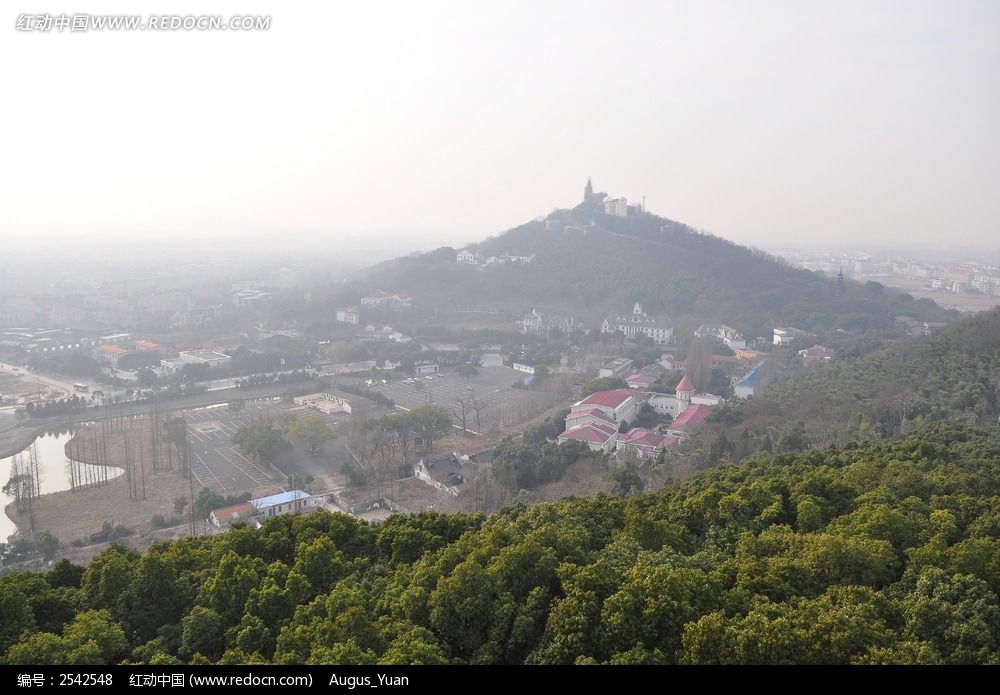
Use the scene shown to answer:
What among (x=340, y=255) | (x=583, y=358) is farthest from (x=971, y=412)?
(x=340, y=255)

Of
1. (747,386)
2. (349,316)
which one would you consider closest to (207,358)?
(349,316)

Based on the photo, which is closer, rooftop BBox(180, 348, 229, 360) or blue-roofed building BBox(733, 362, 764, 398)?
blue-roofed building BBox(733, 362, 764, 398)

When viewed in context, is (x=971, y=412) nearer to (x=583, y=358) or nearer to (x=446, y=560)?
(x=446, y=560)

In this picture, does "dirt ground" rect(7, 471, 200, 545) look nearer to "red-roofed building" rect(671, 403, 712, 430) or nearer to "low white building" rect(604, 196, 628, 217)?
"red-roofed building" rect(671, 403, 712, 430)

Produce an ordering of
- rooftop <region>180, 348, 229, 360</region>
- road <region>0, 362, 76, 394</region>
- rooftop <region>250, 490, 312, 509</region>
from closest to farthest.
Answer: rooftop <region>250, 490, 312, 509</region> < road <region>0, 362, 76, 394</region> < rooftop <region>180, 348, 229, 360</region>

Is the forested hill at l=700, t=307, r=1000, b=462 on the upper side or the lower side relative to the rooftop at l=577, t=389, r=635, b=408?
upper

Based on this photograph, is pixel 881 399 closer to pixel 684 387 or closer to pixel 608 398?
pixel 684 387

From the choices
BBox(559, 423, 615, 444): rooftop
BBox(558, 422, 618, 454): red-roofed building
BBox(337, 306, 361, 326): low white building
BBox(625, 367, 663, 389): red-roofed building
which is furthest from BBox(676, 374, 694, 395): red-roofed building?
BBox(337, 306, 361, 326): low white building

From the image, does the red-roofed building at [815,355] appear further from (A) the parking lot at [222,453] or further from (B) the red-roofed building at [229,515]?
(B) the red-roofed building at [229,515]
